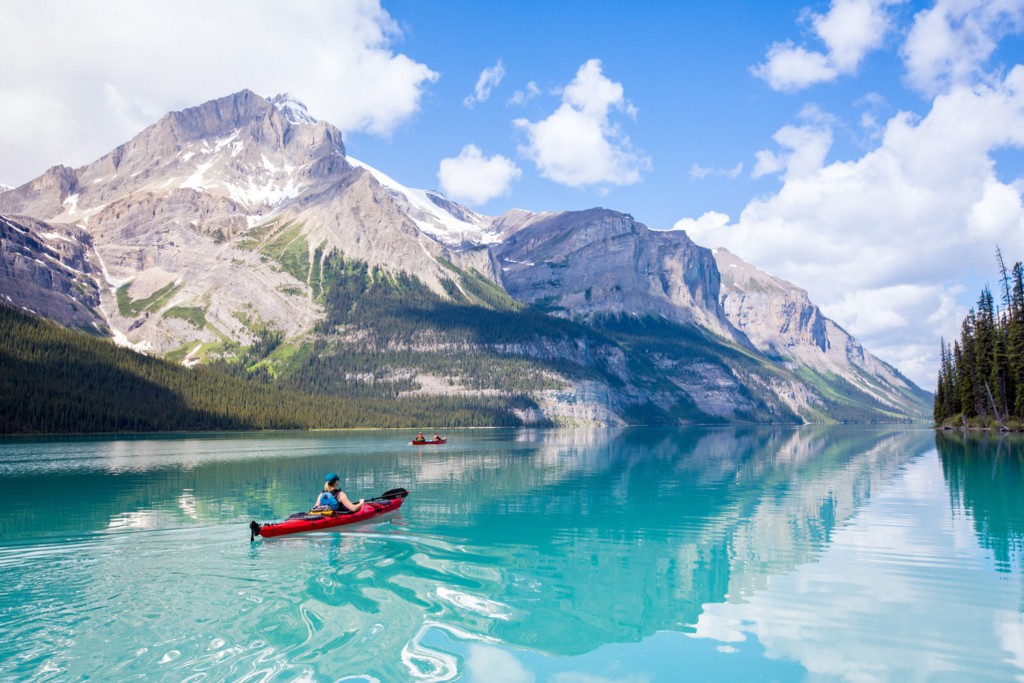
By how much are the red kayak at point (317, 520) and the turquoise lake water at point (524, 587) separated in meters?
0.64

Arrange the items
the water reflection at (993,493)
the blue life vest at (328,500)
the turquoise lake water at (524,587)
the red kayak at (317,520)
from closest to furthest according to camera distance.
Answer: the turquoise lake water at (524,587)
the water reflection at (993,493)
the red kayak at (317,520)
the blue life vest at (328,500)

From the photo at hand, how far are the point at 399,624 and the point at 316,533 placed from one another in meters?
18.3

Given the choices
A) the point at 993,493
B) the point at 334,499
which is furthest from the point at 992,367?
the point at 334,499

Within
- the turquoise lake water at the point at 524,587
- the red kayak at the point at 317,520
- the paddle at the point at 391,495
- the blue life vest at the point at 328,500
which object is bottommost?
the turquoise lake water at the point at 524,587

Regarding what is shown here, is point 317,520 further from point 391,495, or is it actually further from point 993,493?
point 993,493

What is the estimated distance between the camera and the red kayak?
37.7m

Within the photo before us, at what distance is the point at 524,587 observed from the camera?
29.0 m

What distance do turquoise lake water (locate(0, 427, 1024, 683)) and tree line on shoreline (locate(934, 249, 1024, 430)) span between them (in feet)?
251

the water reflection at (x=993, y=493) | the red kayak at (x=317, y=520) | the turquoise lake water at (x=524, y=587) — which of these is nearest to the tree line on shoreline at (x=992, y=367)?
the water reflection at (x=993, y=493)

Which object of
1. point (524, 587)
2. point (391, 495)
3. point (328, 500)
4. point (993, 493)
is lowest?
point (524, 587)

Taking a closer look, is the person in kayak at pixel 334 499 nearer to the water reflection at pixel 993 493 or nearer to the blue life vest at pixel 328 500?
the blue life vest at pixel 328 500

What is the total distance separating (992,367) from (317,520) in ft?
450

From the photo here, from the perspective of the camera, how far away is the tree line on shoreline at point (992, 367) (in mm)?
120500

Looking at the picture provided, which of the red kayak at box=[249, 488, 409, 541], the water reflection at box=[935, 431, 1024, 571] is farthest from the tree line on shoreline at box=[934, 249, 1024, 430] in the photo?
the red kayak at box=[249, 488, 409, 541]
